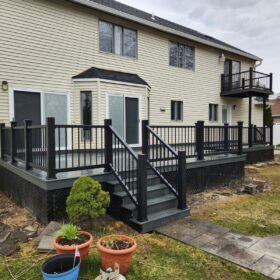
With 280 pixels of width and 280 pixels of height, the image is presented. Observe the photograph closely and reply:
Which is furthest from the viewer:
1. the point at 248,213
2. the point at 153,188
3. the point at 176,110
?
the point at 176,110

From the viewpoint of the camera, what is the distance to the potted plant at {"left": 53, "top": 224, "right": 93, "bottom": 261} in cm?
304

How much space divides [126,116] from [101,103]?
1133 mm

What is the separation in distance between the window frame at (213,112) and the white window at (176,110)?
2.37m

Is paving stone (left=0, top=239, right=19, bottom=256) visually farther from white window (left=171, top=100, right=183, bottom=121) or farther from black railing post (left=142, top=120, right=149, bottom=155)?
white window (left=171, top=100, right=183, bottom=121)

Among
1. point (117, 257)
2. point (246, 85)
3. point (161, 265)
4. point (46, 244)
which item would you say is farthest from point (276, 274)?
point (246, 85)

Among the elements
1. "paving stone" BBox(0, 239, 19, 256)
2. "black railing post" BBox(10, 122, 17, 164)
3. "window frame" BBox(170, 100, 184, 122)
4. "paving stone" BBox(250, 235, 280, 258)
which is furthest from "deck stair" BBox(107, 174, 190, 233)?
"window frame" BBox(170, 100, 184, 122)

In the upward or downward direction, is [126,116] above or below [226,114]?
below

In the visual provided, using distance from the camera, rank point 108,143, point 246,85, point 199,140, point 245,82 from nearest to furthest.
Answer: point 108,143
point 199,140
point 246,85
point 245,82

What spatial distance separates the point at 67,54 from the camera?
8734 millimetres

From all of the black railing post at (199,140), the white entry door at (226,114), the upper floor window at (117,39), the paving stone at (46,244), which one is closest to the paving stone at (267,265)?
the paving stone at (46,244)

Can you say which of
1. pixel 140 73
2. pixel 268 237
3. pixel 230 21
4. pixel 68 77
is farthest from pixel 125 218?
pixel 230 21

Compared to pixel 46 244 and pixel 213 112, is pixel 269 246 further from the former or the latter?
pixel 213 112

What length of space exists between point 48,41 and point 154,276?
7.72 m

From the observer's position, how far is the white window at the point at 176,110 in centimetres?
1232
